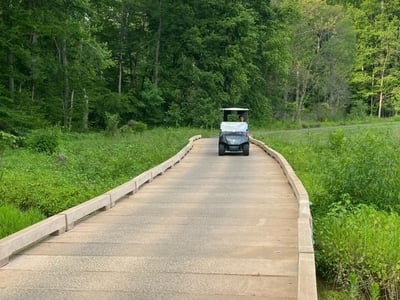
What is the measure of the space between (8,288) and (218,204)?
532 centimetres

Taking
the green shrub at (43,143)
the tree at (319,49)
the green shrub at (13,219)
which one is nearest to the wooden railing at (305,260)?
the green shrub at (13,219)

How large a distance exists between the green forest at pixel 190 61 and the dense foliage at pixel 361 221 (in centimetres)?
1996

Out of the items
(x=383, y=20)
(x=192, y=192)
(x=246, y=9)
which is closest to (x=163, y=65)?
(x=246, y=9)

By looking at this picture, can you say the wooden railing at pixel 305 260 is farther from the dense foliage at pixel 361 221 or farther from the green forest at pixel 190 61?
the green forest at pixel 190 61

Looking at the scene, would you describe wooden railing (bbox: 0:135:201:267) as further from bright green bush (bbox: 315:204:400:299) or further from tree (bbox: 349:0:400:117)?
tree (bbox: 349:0:400:117)

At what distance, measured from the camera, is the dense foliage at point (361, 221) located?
5.87 meters

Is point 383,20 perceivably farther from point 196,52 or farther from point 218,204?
point 218,204

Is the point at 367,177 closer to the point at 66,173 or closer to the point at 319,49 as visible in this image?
the point at 66,173

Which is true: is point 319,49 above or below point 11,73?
above

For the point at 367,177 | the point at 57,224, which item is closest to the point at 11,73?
the point at 57,224

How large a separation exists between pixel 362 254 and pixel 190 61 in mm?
44234

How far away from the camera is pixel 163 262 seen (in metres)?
5.82

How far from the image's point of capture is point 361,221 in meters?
7.24

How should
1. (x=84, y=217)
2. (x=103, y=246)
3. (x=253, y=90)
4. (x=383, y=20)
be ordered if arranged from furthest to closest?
1. (x=383, y=20)
2. (x=253, y=90)
3. (x=84, y=217)
4. (x=103, y=246)
